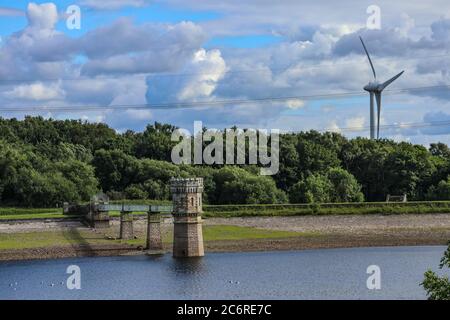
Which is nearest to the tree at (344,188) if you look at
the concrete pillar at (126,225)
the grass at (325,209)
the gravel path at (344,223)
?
the grass at (325,209)

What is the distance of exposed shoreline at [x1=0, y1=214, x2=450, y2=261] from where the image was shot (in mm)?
94688

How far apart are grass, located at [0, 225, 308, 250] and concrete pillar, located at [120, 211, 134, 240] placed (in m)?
1.38

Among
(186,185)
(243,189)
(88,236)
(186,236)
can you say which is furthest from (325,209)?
(186,236)

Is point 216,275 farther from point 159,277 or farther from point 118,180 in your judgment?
point 118,180

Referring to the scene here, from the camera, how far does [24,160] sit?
456 ft

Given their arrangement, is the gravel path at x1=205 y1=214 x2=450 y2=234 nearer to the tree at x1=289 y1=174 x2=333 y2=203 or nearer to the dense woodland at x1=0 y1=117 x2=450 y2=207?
the dense woodland at x1=0 y1=117 x2=450 y2=207

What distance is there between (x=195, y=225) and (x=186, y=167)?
2434 inches

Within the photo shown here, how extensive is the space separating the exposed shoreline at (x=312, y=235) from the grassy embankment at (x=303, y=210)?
4.00ft

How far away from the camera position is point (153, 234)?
316 ft

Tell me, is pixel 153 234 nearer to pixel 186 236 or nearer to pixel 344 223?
pixel 186 236

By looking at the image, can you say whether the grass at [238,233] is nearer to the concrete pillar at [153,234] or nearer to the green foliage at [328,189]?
the concrete pillar at [153,234]
